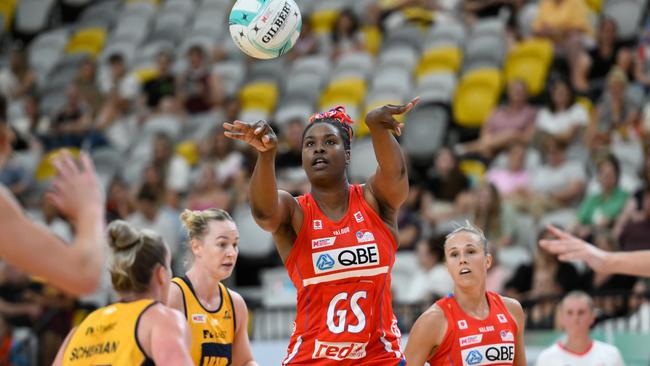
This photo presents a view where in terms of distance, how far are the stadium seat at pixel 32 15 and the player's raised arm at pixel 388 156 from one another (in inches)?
520

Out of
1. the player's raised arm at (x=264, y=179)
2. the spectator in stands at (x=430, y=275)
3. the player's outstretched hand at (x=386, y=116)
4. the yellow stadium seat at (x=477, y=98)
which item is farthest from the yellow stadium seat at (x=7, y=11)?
the player's outstretched hand at (x=386, y=116)

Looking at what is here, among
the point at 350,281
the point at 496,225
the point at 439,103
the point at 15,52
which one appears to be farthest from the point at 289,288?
the point at 15,52

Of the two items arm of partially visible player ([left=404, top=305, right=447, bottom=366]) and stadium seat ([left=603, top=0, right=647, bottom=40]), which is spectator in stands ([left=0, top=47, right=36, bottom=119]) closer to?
stadium seat ([left=603, top=0, right=647, bottom=40])

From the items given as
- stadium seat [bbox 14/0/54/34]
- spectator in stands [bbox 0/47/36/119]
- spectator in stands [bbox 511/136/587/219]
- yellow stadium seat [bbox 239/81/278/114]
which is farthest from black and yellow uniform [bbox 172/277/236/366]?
stadium seat [bbox 14/0/54/34]

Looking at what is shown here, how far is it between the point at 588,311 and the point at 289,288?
12.7ft

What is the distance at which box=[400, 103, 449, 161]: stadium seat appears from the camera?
463 inches

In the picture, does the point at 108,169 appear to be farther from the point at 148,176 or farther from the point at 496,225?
the point at 496,225

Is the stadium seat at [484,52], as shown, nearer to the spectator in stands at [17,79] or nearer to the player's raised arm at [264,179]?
the spectator in stands at [17,79]

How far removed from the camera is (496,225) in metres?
9.85

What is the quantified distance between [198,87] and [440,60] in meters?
3.42

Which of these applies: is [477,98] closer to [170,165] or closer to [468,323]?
[170,165]

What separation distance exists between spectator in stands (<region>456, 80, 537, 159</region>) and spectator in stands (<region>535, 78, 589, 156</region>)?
208mm

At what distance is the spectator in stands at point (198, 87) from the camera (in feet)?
45.2

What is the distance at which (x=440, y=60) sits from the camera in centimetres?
1297
